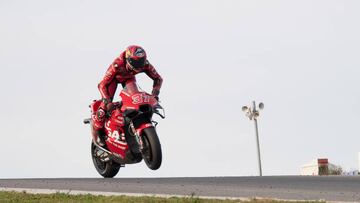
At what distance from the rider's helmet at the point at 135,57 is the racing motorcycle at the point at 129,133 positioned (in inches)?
14.4

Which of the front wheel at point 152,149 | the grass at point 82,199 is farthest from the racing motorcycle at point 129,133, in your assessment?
the grass at point 82,199

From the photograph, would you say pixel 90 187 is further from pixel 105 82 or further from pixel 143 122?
pixel 105 82

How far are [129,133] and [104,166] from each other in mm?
2161

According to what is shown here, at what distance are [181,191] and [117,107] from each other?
4.19 meters

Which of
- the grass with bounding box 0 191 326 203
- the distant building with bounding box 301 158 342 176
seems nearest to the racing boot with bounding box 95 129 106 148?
the grass with bounding box 0 191 326 203

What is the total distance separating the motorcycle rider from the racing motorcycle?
299 mm

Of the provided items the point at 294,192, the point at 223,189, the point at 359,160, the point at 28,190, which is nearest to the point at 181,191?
the point at 223,189

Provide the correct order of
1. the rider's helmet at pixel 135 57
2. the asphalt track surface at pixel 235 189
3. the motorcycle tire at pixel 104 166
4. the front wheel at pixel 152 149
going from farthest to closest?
the motorcycle tire at pixel 104 166 < the rider's helmet at pixel 135 57 < the front wheel at pixel 152 149 < the asphalt track surface at pixel 235 189

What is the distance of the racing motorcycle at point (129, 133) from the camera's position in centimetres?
1614

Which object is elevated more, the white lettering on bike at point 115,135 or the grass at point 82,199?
the white lettering on bike at point 115,135

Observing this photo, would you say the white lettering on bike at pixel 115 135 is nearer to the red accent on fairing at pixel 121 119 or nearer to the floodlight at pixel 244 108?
the red accent on fairing at pixel 121 119

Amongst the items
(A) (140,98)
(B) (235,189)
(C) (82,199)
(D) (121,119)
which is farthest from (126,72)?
(C) (82,199)

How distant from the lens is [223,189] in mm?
13914

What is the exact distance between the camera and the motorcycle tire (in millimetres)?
18734
